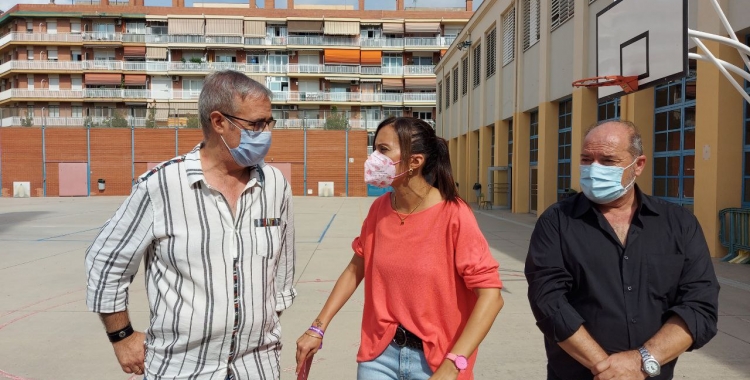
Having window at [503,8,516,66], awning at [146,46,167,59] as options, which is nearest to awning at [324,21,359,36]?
awning at [146,46,167,59]

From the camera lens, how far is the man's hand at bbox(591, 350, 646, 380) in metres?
2.31

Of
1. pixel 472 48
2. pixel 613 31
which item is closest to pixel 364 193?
pixel 472 48

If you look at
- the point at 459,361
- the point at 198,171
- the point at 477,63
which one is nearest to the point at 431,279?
the point at 459,361

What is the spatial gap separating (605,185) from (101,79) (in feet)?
193

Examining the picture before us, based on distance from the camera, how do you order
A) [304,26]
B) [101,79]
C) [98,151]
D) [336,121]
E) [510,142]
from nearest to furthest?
[510,142] < [98,151] < [336,121] < [101,79] < [304,26]

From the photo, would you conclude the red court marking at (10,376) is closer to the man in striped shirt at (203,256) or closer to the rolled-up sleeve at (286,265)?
the man in striped shirt at (203,256)

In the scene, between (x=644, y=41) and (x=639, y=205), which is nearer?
(x=639, y=205)

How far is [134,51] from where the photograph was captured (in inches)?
2162

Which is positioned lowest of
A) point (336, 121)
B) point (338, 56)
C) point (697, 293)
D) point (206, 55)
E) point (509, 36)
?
point (697, 293)

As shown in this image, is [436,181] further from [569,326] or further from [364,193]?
[364,193]

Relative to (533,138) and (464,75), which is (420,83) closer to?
(464,75)

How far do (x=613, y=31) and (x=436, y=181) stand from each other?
6954mm

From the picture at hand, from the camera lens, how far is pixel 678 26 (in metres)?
7.21

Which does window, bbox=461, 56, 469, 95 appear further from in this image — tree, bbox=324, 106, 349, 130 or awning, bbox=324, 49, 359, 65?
awning, bbox=324, 49, 359, 65
